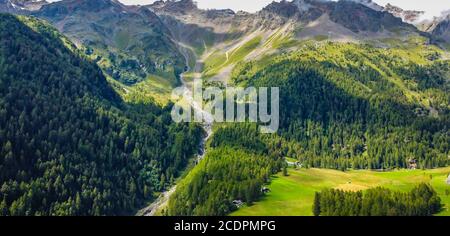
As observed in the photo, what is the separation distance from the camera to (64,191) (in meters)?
197

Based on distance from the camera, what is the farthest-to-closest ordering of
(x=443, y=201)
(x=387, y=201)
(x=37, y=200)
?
1. (x=37, y=200)
2. (x=443, y=201)
3. (x=387, y=201)

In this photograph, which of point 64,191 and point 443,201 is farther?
point 64,191

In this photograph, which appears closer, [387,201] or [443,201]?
[387,201]

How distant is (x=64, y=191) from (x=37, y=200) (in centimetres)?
1263
